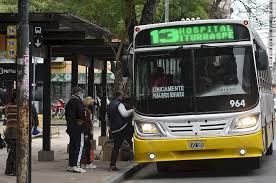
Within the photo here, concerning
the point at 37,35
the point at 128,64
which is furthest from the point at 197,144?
the point at 37,35

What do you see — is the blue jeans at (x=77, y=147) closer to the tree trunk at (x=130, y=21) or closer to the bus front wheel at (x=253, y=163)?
the tree trunk at (x=130, y=21)

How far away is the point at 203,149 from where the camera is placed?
13.0 m

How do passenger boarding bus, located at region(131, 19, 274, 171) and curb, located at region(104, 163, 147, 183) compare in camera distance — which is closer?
curb, located at region(104, 163, 147, 183)

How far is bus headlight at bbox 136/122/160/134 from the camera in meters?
13.3

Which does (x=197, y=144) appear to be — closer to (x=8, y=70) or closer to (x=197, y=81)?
(x=197, y=81)

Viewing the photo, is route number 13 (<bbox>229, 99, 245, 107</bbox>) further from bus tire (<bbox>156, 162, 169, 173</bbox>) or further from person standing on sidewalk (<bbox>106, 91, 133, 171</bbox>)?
person standing on sidewalk (<bbox>106, 91, 133, 171</bbox>)

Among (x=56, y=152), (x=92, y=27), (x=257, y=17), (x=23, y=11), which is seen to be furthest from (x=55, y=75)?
(x=23, y=11)

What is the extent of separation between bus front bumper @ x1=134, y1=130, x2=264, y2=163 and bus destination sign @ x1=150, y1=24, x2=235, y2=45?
2122mm

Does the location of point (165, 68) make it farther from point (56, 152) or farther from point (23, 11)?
point (56, 152)

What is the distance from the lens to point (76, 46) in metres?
16.8

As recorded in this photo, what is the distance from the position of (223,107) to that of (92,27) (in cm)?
398

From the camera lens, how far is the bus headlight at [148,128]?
43.5 ft

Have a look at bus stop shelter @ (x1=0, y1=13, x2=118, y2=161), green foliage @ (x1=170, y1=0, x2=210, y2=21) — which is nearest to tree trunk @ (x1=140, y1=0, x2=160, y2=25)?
bus stop shelter @ (x1=0, y1=13, x2=118, y2=161)

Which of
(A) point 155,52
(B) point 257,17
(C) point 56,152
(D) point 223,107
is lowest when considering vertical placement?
(C) point 56,152
